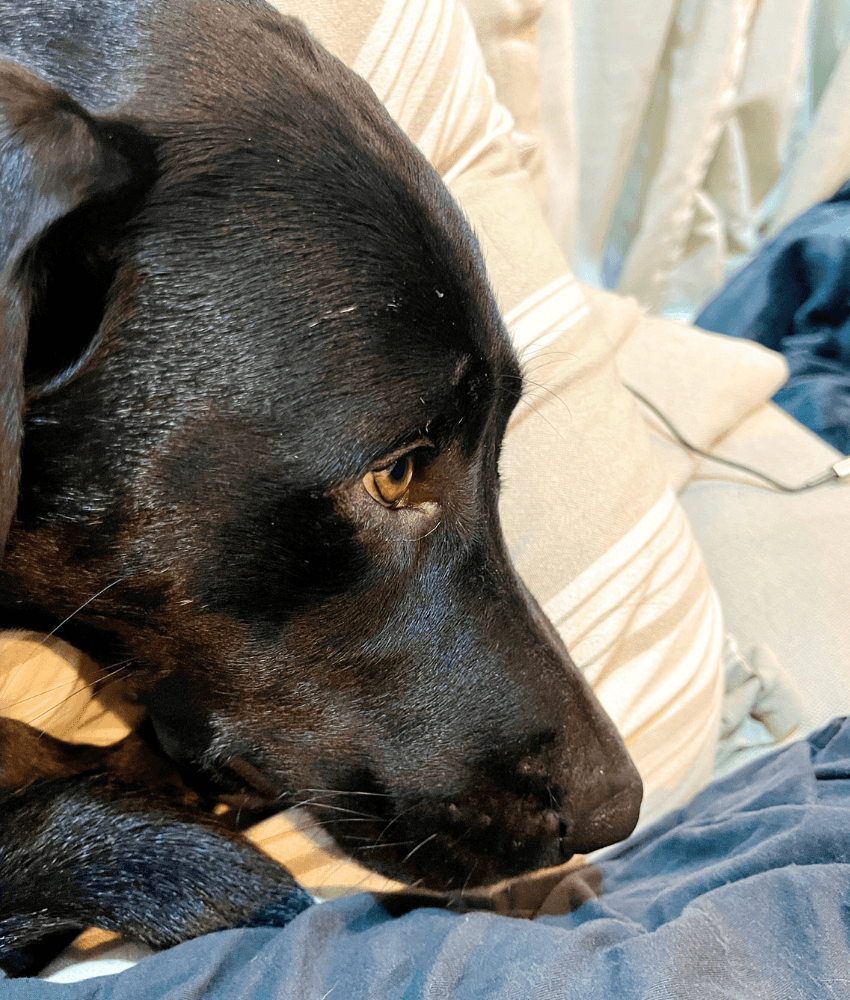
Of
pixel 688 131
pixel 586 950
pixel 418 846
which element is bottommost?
pixel 418 846

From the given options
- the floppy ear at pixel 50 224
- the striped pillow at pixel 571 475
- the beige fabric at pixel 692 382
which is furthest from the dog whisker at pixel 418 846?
the beige fabric at pixel 692 382

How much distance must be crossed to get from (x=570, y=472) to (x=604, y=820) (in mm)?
557

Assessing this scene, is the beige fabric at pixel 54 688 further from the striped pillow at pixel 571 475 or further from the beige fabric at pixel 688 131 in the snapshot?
the beige fabric at pixel 688 131

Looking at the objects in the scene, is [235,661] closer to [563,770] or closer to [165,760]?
[165,760]

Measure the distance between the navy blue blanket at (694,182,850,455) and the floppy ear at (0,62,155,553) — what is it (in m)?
1.96

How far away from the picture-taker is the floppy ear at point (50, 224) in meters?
0.66

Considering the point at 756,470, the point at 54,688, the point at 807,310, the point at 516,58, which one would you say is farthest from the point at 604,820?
the point at 807,310

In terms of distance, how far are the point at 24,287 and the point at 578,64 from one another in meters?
2.86

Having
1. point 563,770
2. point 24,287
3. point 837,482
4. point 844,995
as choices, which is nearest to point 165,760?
point 563,770

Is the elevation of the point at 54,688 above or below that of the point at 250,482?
below

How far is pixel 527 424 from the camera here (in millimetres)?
1343

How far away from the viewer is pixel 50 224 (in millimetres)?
698

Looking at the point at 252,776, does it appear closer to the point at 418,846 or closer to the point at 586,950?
the point at 418,846

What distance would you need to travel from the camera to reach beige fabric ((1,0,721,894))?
125cm
